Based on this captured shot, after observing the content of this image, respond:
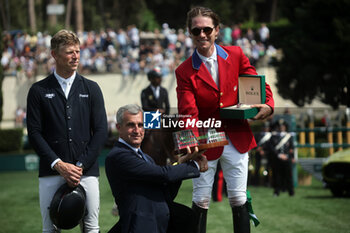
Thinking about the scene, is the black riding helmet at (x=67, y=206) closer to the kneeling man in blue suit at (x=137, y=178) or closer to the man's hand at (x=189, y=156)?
the kneeling man in blue suit at (x=137, y=178)

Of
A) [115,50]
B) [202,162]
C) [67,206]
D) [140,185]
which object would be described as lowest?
[67,206]

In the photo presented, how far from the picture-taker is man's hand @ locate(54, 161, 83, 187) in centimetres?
523

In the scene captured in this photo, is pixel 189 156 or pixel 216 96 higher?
pixel 216 96

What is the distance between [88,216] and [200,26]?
73.7 inches

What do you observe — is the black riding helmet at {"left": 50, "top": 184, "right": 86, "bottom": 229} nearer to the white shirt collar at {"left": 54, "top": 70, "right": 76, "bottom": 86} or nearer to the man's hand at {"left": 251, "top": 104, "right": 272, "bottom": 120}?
the white shirt collar at {"left": 54, "top": 70, "right": 76, "bottom": 86}

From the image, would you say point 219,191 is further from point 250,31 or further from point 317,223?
point 250,31

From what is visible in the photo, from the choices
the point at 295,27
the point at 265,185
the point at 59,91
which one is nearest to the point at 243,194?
the point at 59,91

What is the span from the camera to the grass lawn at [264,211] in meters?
8.70

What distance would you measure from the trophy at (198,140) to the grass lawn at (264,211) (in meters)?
2.95

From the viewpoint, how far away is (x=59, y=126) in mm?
5395

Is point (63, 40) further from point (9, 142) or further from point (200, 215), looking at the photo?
point (9, 142)

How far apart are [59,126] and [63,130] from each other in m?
0.05

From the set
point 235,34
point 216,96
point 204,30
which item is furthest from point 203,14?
point 235,34

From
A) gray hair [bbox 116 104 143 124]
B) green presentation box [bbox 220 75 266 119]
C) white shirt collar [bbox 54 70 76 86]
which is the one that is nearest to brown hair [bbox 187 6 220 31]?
green presentation box [bbox 220 75 266 119]
